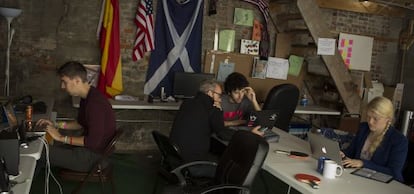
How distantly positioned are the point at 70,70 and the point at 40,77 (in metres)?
2.25

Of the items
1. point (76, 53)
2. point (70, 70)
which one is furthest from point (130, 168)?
point (70, 70)

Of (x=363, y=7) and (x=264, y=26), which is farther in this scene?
(x=363, y=7)

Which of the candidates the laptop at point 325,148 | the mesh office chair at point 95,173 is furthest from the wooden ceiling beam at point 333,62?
the mesh office chair at point 95,173

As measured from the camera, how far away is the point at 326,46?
5.12 metres

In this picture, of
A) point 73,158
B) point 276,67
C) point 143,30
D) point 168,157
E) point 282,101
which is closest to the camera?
point 73,158

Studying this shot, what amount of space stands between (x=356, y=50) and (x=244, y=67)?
1.84 metres

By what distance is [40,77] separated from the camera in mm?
5121

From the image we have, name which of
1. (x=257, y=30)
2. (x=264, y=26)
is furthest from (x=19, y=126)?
(x=264, y=26)

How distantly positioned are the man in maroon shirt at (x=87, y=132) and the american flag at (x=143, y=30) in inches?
86.4

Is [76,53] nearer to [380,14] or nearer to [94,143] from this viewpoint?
[94,143]

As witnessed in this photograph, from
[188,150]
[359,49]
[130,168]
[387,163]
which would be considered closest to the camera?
[387,163]

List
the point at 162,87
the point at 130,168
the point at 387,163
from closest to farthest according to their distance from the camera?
the point at 387,163
the point at 130,168
the point at 162,87

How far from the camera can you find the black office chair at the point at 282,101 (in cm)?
456

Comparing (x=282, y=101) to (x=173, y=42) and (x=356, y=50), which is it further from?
(x=356, y=50)
